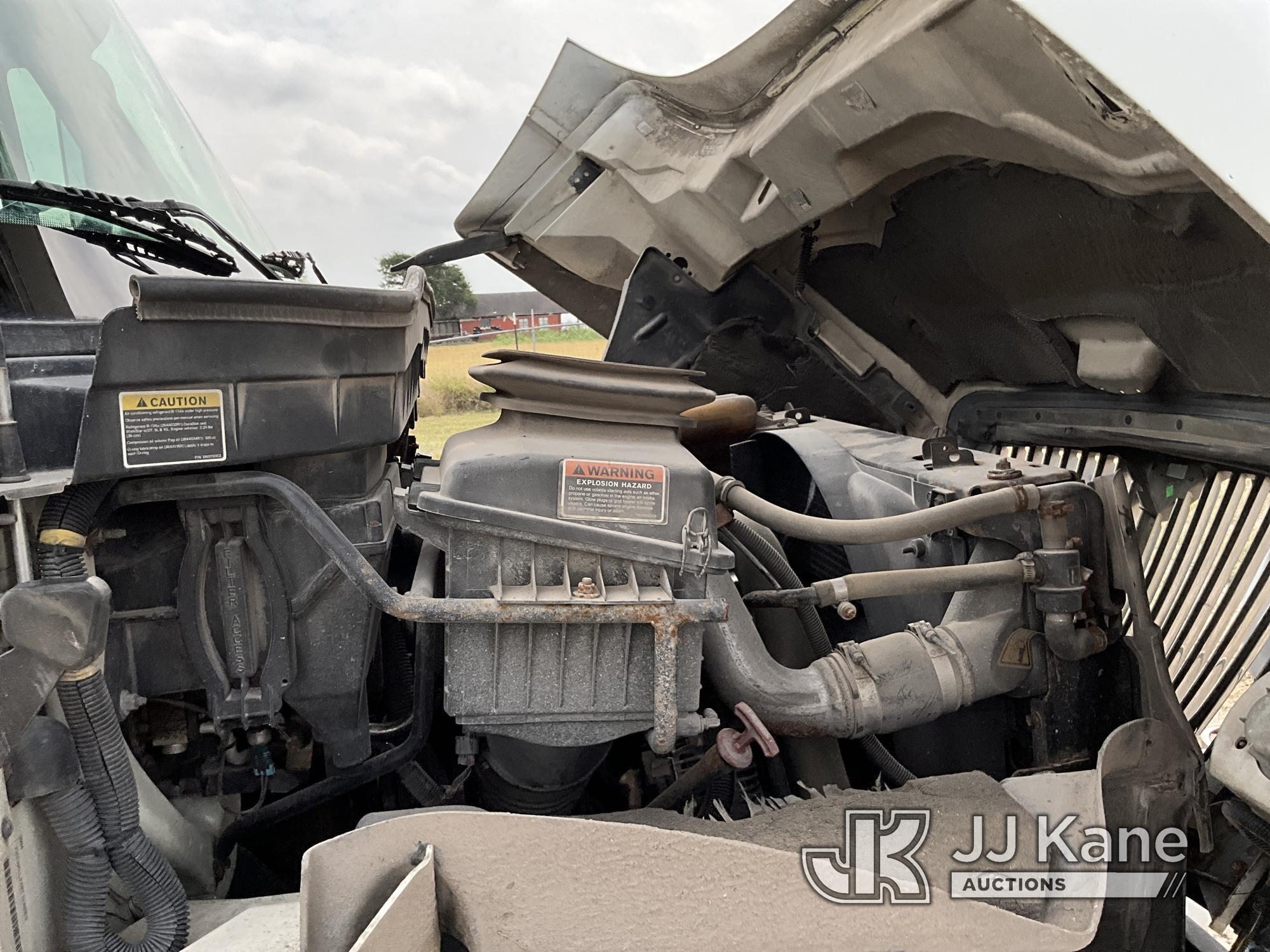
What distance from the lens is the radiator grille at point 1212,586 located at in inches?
83.0

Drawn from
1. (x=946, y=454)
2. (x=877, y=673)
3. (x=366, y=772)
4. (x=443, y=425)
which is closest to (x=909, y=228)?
(x=946, y=454)

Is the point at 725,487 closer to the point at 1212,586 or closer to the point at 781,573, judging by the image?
the point at 781,573

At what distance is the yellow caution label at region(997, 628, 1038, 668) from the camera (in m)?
1.79

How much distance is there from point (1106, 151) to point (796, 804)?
4.20 ft

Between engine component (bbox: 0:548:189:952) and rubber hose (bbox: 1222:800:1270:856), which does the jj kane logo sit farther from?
engine component (bbox: 0:548:189:952)

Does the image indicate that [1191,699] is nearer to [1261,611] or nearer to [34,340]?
[1261,611]

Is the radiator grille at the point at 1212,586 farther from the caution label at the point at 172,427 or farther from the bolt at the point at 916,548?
the caution label at the point at 172,427

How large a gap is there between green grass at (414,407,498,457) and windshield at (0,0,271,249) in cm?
458

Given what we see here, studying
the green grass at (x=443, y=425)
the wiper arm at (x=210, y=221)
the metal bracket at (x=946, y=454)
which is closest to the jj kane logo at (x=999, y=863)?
the metal bracket at (x=946, y=454)

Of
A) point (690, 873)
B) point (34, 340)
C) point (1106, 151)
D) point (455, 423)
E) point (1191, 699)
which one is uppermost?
point (1106, 151)

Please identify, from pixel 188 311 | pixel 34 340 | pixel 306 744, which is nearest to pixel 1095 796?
pixel 306 744

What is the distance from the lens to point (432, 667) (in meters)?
1.63

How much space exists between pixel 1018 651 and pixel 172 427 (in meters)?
1.60

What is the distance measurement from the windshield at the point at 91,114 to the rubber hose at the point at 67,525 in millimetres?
681
